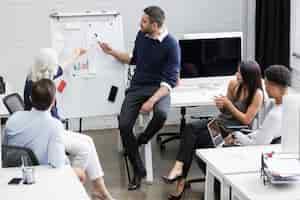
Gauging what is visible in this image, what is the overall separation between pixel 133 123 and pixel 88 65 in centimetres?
69

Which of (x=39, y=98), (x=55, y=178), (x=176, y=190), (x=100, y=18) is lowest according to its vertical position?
(x=176, y=190)

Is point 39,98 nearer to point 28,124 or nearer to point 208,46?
point 28,124

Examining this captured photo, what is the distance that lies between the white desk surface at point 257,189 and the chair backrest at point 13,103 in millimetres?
2057

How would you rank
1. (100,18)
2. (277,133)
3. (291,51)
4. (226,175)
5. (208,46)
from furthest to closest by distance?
(291,51), (208,46), (100,18), (277,133), (226,175)

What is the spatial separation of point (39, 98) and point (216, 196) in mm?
1551

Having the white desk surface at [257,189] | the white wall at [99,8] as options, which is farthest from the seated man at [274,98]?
the white wall at [99,8]

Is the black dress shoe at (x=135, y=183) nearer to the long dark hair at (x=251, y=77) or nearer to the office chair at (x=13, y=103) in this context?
the office chair at (x=13, y=103)

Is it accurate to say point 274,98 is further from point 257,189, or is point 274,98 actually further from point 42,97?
point 42,97

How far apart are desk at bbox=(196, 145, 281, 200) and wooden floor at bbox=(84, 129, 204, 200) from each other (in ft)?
3.72

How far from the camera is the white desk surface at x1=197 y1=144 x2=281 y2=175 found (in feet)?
10.5

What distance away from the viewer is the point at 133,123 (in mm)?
5012

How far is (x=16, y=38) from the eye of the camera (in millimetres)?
6254

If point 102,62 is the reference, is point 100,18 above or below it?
above

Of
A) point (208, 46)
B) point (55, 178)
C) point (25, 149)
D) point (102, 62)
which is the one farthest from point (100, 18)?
point (55, 178)
